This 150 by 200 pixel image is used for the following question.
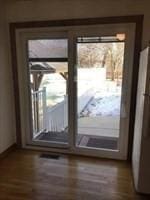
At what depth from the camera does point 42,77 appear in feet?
11.1

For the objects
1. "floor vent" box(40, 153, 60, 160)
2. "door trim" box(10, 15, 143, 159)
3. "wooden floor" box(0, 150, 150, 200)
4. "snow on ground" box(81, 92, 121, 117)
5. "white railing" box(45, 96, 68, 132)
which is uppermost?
"door trim" box(10, 15, 143, 159)

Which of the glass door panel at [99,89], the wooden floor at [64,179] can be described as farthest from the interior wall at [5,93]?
the glass door panel at [99,89]

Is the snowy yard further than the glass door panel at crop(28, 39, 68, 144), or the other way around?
the glass door panel at crop(28, 39, 68, 144)

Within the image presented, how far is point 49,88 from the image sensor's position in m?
3.38

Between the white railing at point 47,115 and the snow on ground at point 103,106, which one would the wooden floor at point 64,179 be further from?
the snow on ground at point 103,106

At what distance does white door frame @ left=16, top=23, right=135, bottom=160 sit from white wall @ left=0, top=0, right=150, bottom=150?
0.52 ft

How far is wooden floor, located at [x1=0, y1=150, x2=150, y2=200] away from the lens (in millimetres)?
2322

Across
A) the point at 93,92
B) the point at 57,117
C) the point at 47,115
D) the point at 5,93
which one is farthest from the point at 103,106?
the point at 5,93

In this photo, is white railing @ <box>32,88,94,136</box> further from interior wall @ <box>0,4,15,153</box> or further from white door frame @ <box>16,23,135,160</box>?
interior wall @ <box>0,4,15,153</box>

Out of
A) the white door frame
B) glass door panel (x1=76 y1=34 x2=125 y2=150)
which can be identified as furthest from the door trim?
glass door panel (x1=76 y1=34 x2=125 y2=150)

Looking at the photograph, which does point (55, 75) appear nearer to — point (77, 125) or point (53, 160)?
point (77, 125)

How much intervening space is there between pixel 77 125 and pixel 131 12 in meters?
1.80

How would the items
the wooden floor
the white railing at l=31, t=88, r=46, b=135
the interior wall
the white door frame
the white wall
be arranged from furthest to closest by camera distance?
the white railing at l=31, t=88, r=46, b=135, the interior wall, the white door frame, the white wall, the wooden floor

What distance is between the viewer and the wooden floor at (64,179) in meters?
2.32
